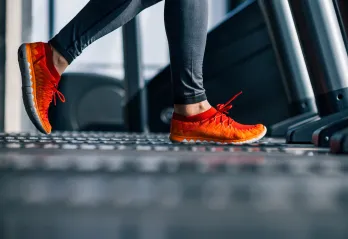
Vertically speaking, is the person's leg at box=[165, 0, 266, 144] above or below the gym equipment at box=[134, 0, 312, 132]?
below

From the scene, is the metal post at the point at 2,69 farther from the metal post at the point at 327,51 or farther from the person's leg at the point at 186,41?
the metal post at the point at 327,51

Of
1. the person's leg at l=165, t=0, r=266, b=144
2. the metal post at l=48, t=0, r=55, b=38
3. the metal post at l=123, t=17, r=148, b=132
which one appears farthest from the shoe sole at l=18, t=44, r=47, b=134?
the metal post at l=48, t=0, r=55, b=38

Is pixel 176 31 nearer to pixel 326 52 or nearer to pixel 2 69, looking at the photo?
pixel 326 52

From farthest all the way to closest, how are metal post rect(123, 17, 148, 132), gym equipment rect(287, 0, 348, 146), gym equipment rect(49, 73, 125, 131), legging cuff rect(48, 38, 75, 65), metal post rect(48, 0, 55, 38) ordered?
1. metal post rect(48, 0, 55, 38)
2. gym equipment rect(49, 73, 125, 131)
3. metal post rect(123, 17, 148, 132)
4. gym equipment rect(287, 0, 348, 146)
5. legging cuff rect(48, 38, 75, 65)

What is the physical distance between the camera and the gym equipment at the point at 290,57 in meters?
2.26

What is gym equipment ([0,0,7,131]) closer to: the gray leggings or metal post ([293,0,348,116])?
the gray leggings

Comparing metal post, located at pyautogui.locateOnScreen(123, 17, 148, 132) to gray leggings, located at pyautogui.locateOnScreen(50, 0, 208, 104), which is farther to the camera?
metal post, located at pyautogui.locateOnScreen(123, 17, 148, 132)

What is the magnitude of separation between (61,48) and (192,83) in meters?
0.39

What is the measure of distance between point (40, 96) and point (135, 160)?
2.55 feet

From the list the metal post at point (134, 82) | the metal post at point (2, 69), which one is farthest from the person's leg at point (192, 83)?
the metal post at point (134, 82)

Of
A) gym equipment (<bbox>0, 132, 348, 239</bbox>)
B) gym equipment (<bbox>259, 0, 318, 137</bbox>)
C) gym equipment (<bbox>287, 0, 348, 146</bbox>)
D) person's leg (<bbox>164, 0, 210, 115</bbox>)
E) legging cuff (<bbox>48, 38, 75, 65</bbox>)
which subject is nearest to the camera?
gym equipment (<bbox>0, 132, 348, 239</bbox>)

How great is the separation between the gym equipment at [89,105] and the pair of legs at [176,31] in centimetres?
266

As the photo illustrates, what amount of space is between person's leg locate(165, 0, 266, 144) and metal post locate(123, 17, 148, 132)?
7.35 feet

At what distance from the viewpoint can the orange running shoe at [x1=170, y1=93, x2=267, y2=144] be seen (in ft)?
4.39
